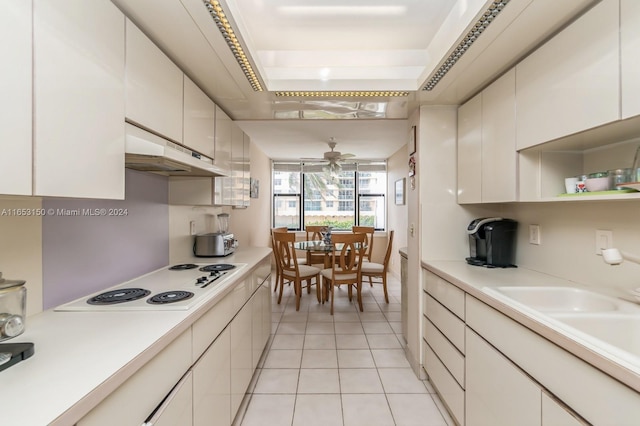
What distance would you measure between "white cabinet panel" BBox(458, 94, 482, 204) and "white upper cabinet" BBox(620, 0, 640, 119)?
0.92 metres

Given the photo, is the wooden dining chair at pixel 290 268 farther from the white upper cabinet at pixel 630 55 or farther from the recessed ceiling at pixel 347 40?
the white upper cabinet at pixel 630 55

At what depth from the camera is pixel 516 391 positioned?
3.66 feet

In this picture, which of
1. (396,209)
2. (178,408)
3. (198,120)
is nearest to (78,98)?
(198,120)

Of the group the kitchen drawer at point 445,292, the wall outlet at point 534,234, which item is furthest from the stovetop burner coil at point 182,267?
the wall outlet at point 534,234

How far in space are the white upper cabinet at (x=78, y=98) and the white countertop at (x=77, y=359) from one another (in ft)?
1.55

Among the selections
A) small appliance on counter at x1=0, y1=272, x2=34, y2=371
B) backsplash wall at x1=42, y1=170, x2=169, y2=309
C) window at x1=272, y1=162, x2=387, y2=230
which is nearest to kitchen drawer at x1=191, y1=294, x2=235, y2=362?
small appliance on counter at x1=0, y1=272, x2=34, y2=371

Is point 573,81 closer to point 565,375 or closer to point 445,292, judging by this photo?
point 565,375

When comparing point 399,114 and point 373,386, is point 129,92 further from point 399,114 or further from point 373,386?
point 373,386

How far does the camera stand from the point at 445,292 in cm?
184

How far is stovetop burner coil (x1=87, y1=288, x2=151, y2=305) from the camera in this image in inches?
48.1

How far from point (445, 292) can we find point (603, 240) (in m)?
0.84

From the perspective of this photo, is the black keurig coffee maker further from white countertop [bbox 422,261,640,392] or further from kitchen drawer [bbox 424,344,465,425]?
kitchen drawer [bbox 424,344,465,425]

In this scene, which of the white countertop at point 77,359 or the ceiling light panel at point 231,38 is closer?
the white countertop at point 77,359

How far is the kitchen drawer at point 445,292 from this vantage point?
5.37 ft
